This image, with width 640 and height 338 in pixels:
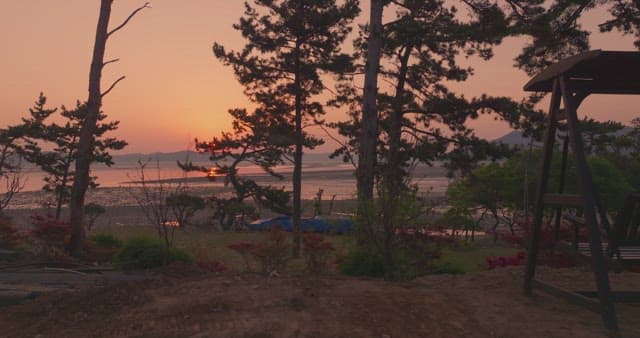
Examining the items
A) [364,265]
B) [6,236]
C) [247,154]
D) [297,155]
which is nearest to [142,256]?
[364,265]

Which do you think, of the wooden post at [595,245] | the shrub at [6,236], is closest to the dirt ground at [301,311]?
the wooden post at [595,245]

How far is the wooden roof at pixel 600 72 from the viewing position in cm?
477

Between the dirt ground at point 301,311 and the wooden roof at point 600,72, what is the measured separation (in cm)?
236

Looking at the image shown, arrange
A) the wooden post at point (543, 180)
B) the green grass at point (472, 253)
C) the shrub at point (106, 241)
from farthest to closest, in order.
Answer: the green grass at point (472, 253), the shrub at point (106, 241), the wooden post at point (543, 180)

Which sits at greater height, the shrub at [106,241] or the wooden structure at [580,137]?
the wooden structure at [580,137]

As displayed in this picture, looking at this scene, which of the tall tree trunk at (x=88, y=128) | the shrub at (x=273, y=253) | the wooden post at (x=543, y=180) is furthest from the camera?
the tall tree trunk at (x=88, y=128)

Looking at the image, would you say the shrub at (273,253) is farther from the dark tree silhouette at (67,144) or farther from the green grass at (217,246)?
the dark tree silhouette at (67,144)

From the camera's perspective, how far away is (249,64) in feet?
78.3

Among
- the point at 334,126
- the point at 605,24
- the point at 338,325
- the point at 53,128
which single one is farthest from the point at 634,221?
the point at 53,128

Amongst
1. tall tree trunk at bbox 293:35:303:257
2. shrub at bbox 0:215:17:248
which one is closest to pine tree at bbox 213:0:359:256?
tall tree trunk at bbox 293:35:303:257

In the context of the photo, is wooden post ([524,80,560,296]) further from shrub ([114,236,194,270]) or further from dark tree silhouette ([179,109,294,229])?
dark tree silhouette ([179,109,294,229])

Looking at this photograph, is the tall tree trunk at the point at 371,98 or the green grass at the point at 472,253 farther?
the green grass at the point at 472,253

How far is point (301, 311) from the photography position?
5082mm

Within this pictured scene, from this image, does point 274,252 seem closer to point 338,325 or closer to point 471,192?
point 338,325
